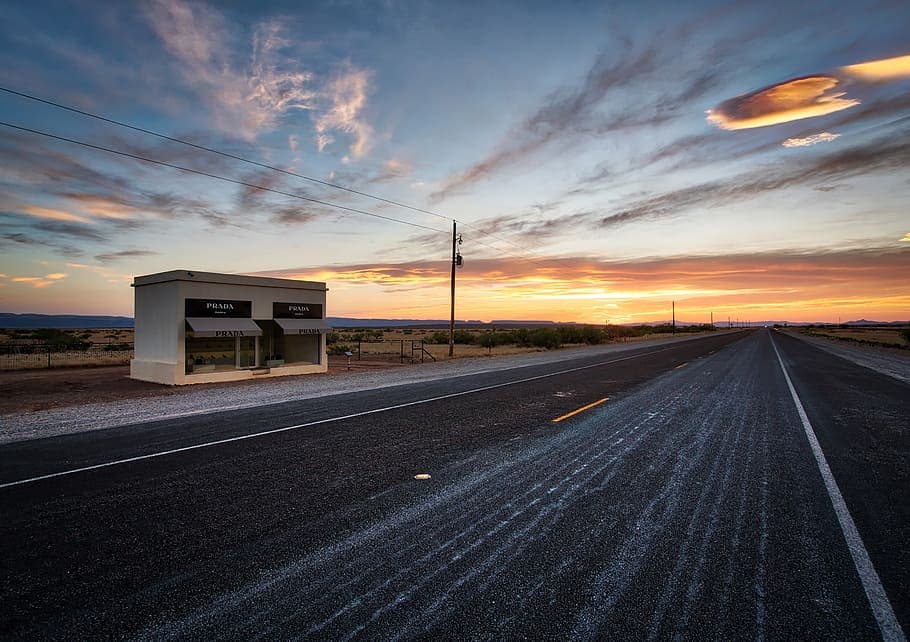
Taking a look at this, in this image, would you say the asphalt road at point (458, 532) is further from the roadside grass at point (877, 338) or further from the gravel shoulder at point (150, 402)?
the roadside grass at point (877, 338)

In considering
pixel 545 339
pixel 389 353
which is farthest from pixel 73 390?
pixel 545 339

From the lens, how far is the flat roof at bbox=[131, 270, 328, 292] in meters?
18.1

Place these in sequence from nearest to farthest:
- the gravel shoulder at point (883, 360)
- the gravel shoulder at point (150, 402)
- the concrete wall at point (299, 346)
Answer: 1. the gravel shoulder at point (150, 402)
2. the gravel shoulder at point (883, 360)
3. the concrete wall at point (299, 346)

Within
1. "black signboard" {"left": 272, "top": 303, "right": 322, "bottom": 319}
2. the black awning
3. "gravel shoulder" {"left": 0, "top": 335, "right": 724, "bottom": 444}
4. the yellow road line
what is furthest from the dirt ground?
the yellow road line

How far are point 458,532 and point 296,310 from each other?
64.5 feet

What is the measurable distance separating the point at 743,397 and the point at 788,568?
10.1 m

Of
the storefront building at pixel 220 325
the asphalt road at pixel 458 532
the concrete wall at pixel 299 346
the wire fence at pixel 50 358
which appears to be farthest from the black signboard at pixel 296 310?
the wire fence at pixel 50 358

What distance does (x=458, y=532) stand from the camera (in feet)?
13.7

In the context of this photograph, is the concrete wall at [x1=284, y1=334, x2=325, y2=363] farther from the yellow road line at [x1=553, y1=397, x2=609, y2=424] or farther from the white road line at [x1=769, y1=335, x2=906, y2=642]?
→ the white road line at [x1=769, y1=335, x2=906, y2=642]

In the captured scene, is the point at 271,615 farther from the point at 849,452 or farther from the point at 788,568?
the point at 849,452

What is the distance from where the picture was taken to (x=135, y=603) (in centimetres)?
319

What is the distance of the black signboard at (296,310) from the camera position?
2159cm

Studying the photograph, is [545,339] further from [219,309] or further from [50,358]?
[50,358]

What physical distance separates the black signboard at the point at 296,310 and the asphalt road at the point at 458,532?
43.7ft
